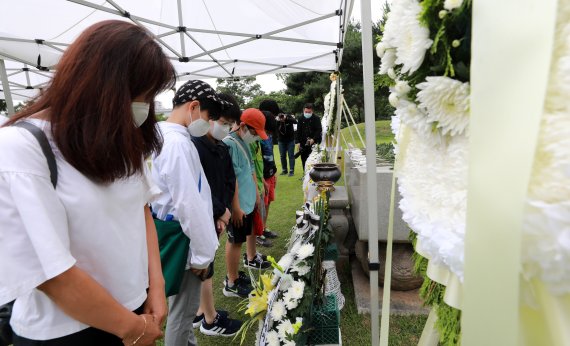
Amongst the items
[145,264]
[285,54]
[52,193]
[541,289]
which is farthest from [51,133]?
[285,54]

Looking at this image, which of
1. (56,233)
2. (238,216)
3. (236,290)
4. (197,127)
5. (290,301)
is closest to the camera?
(56,233)

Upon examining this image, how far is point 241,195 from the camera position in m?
3.38

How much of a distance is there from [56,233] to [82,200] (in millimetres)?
124

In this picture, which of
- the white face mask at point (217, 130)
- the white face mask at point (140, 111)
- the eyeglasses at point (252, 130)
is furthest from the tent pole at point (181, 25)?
the white face mask at point (140, 111)

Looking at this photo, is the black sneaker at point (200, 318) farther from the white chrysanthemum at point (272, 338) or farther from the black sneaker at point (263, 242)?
the black sneaker at point (263, 242)

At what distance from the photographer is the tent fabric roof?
4625 millimetres

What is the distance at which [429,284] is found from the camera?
1.00 metres

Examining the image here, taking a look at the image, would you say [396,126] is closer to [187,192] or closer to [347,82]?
[187,192]

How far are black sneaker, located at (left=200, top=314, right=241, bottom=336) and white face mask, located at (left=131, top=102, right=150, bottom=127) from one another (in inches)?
88.0

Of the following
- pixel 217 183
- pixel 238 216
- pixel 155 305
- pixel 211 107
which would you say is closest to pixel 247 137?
pixel 238 216

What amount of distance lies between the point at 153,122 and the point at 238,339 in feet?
7.39

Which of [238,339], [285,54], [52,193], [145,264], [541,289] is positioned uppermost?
[285,54]

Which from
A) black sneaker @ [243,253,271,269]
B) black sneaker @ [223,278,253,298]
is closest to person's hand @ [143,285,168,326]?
black sneaker @ [223,278,253,298]

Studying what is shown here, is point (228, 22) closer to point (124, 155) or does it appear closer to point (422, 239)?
point (124, 155)
